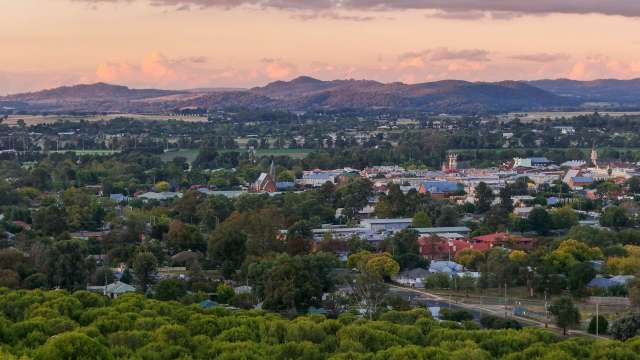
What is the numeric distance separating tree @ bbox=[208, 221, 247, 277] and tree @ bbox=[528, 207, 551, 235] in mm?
13462

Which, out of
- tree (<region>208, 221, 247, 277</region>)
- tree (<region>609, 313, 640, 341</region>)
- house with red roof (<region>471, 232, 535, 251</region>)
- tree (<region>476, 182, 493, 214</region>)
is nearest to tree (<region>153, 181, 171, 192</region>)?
tree (<region>476, 182, 493, 214</region>)

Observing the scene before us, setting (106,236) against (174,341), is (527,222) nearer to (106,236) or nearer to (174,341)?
(106,236)

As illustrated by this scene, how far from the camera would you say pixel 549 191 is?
58.1m

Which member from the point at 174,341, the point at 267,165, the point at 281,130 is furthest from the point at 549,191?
the point at 281,130

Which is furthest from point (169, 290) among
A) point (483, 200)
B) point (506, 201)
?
point (483, 200)

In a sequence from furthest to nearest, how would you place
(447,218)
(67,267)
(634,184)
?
(634,184) < (447,218) < (67,267)

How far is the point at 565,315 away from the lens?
26.6 m

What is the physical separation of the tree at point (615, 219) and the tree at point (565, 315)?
1705cm

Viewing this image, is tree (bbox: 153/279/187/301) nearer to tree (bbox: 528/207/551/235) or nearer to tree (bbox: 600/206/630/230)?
tree (bbox: 528/207/551/235)

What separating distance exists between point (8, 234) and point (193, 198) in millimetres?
9478

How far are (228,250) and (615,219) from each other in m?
16.8

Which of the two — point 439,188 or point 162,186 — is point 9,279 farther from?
point 439,188

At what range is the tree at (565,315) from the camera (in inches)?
1049

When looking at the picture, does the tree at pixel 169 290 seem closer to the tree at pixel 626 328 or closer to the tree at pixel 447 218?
the tree at pixel 626 328
